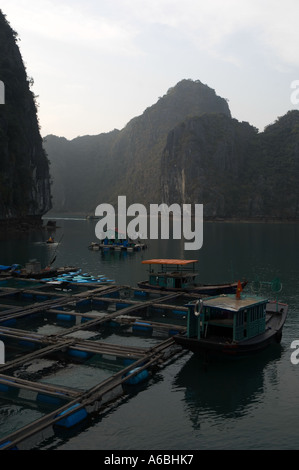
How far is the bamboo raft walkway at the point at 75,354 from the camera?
1783cm

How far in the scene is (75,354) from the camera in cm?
2638

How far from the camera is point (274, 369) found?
26.0 metres

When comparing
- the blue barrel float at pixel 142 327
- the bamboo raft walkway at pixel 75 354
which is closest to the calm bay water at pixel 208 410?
the bamboo raft walkway at pixel 75 354

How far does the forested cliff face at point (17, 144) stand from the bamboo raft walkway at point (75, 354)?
2892 inches

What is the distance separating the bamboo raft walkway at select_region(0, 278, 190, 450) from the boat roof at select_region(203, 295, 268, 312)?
380cm

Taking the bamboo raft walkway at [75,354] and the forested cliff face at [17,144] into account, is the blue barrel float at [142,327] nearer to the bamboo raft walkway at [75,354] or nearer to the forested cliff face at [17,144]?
the bamboo raft walkway at [75,354]

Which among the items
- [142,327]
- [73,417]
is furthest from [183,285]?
[73,417]

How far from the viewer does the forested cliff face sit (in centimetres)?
11181

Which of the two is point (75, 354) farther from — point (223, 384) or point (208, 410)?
point (208, 410)

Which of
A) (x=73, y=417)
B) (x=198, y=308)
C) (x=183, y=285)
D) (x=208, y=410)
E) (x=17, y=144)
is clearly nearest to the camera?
(x=73, y=417)

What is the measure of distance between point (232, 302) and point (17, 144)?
362ft

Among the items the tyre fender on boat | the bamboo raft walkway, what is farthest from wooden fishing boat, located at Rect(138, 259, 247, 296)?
the tyre fender on boat
